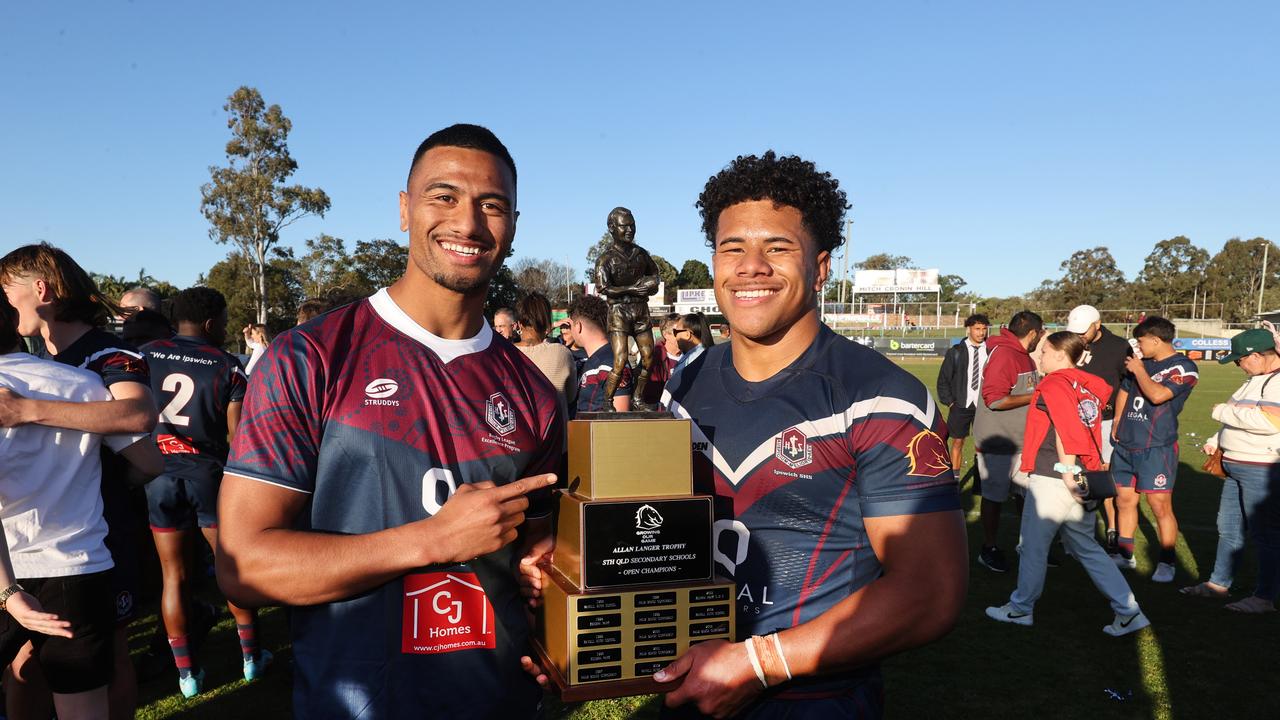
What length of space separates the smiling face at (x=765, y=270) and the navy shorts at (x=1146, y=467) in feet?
21.1

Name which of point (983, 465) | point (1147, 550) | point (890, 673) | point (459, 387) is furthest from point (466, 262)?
point (1147, 550)

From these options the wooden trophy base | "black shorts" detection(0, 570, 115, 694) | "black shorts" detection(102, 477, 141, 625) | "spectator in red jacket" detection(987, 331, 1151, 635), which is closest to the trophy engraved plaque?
the wooden trophy base

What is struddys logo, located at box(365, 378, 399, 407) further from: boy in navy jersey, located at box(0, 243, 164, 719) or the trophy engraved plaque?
boy in navy jersey, located at box(0, 243, 164, 719)

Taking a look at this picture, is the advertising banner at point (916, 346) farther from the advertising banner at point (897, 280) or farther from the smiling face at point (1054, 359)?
the smiling face at point (1054, 359)

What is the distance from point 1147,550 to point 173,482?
29.2ft

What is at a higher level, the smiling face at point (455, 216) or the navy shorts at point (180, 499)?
the smiling face at point (455, 216)

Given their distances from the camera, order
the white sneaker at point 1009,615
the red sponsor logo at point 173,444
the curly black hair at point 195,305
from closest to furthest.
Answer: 1. the red sponsor logo at point 173,444
2. the curly black hair at point 195,305
3. the white sneaker at point 1009,615

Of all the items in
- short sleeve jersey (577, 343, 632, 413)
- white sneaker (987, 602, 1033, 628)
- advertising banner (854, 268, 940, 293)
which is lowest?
white sneaker (987, 602, 1033, 628)

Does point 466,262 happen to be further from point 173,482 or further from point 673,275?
point 673,275

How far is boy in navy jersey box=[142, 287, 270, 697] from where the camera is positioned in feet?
14.7

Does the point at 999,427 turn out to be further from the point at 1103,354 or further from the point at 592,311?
the point at 592,311

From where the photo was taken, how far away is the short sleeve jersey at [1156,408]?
22.5 ft

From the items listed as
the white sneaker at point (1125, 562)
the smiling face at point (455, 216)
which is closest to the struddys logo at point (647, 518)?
the smiling face at point (455, 216)

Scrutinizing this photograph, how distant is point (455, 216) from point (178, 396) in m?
3.54
